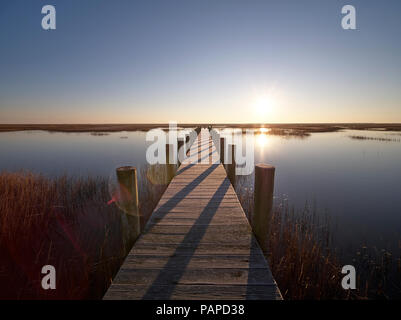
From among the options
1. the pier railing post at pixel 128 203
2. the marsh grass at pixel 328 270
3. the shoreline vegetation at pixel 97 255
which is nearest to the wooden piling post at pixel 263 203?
the marsh grass at pixel 328 270

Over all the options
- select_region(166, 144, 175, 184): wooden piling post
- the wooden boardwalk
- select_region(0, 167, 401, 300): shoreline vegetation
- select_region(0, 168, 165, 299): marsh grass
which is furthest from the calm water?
select_region(166, 144, 175, 184): wooden piling post

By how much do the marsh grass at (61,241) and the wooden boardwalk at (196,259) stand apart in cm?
66

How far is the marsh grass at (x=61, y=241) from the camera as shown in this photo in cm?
303

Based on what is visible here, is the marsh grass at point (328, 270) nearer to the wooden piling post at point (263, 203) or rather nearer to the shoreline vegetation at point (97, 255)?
the shoreline vegetation at point (97, 255)

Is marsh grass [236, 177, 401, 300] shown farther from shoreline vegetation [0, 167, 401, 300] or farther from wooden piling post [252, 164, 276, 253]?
wooden piling post [252, 164, 276, 253]

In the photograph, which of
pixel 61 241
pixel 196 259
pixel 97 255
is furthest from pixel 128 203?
pixel 61 241

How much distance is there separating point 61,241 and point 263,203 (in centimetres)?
455

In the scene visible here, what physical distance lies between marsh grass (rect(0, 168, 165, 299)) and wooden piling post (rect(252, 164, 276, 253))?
6.47 ft

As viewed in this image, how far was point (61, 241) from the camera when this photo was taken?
4305 mm

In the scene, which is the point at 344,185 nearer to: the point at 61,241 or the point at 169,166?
the point at 169,166

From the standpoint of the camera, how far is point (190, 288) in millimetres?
1928

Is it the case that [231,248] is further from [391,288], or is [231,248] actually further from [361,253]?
[361,253]
